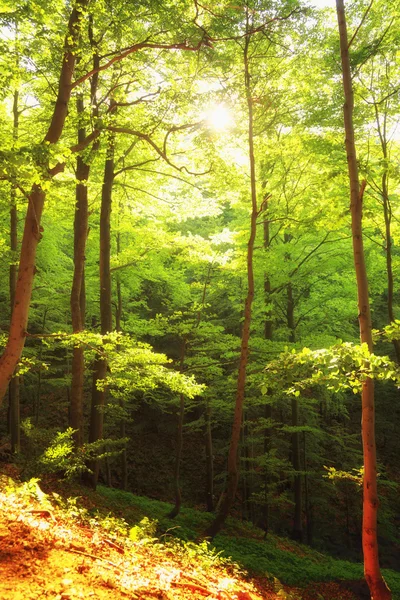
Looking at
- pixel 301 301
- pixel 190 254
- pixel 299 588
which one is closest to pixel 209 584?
pixel 299 588

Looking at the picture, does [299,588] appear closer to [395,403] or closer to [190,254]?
[190,254]

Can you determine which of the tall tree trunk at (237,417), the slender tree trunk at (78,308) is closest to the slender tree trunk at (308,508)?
the tall tree trunk at (237,417)


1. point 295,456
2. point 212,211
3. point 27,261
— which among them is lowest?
point 295,456

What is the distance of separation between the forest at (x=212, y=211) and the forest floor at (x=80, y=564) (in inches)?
5.0

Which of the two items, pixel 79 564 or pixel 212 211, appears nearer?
pixel 79 564

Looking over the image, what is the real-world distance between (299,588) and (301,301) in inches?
376

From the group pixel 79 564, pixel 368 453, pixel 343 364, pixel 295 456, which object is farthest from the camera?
pixel 295 456

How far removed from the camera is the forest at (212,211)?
240 inches

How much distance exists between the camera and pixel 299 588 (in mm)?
8867

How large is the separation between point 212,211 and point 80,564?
35.5 feet

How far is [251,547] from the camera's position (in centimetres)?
1059

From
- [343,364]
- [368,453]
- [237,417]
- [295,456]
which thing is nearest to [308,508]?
[295,456]

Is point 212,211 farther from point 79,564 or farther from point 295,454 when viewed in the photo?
point 79,564

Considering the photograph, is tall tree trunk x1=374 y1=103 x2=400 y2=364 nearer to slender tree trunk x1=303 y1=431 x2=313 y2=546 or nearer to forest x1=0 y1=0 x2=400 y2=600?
forest x1=0 y1=0 x2=400 y2=600
